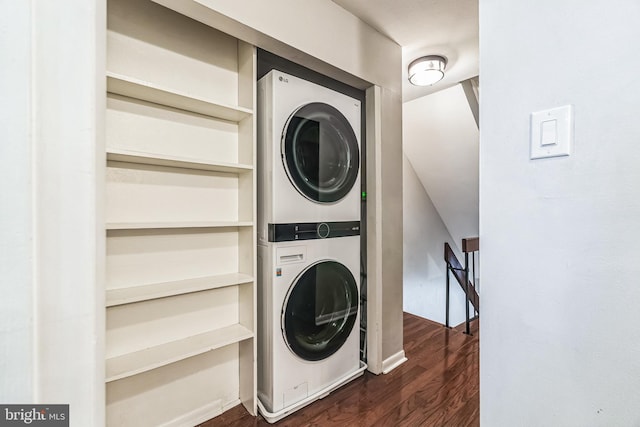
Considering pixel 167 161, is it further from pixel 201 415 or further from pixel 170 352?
pixel 201 415

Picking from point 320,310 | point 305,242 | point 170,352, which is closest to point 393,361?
point 320,310

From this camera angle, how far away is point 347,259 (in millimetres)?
1832

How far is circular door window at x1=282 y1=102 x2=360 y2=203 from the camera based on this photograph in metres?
1.57

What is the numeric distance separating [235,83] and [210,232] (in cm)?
90

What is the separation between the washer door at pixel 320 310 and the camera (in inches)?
62.2

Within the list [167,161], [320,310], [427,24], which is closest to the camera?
[167,161]

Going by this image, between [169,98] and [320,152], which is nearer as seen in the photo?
[169,98]

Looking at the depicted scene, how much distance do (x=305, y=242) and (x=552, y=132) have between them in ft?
3.99

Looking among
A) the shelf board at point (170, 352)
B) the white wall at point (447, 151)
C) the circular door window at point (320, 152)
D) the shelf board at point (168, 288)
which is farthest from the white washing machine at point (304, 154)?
the white wall at point (447, 151)

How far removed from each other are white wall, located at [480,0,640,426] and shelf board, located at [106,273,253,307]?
118 centimetres

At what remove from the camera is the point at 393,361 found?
2.05 meters

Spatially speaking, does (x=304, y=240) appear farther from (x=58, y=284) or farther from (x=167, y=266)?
(x=58, y=284)

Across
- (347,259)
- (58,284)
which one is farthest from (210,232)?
(347,259)

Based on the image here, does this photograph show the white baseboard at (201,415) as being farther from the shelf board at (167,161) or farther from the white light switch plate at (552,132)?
the white light switch plate at (552,132)
